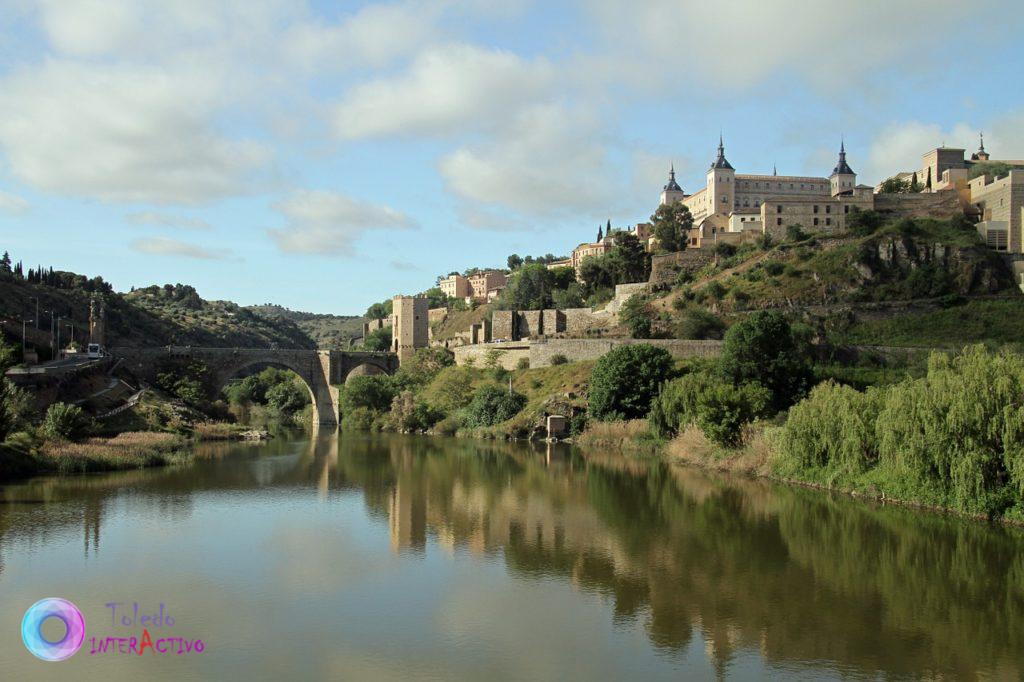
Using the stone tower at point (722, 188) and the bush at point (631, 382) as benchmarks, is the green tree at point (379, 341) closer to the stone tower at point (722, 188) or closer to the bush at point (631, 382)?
the stone tower at point (722, 188)

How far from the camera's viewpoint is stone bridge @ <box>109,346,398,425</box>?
58562 mm

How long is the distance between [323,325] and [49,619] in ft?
544

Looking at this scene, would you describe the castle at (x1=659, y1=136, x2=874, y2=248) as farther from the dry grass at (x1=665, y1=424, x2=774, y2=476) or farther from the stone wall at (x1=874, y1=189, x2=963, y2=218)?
the dry grass at (x1=665, y1=424, x2=774, y2=476)

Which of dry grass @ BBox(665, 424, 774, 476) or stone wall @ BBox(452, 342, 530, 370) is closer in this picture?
dry grass @ BBox(665, 424, 774, 476)

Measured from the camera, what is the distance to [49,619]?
15414 mm

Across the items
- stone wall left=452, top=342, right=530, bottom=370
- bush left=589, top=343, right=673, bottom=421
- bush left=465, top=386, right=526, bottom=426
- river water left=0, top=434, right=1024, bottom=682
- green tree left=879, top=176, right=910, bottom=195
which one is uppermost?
green tree left=879, top=176, right=910, bottom=195

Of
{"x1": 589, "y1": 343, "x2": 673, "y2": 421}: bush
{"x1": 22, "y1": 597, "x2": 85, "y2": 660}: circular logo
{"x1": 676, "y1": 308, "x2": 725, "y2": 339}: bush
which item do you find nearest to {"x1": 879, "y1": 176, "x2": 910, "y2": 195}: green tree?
{"x1": 676, "y1": 308, "x2": 725, "y2": 339}: bush

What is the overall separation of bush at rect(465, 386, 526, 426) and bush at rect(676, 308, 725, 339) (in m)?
11.7

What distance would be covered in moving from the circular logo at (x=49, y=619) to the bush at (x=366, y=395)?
50.3m

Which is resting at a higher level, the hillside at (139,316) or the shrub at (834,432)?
the hillside at (139,316)

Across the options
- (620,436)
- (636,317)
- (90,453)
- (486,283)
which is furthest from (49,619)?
(486,283)

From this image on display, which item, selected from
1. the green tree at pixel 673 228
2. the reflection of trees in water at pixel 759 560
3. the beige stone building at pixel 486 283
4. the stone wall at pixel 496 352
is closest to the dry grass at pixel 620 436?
the reflection of trees in water at pixel 759 560

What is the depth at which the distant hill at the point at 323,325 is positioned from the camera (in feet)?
506

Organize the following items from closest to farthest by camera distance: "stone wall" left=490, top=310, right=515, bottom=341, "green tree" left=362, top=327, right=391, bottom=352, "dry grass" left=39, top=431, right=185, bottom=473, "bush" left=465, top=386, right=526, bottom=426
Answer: "dry grass" left=39, top=431, right=185, bottom=473 < "bush" left=465, top=386, right=526, bottom=426 < "stone wall" left=490, top=310, right=515, bottom=341 < "green tree" left=362, top=327, right=391, bottom=352
